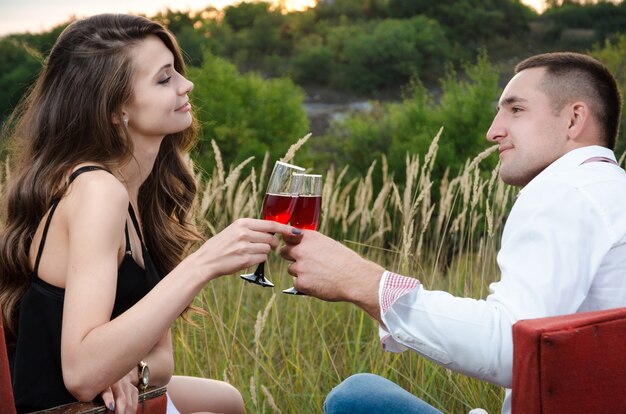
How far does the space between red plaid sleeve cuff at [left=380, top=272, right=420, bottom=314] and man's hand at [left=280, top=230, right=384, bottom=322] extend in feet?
0.10

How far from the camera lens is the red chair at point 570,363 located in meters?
1.53

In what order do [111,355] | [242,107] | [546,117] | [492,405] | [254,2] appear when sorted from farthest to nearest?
[254,2] < [242,107] < [492,405] < [546,117] < [111,355]

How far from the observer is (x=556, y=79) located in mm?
2301

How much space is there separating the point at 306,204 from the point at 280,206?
7 cm

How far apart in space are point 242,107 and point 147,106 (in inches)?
309

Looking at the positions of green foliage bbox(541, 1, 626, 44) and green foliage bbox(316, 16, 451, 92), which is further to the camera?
green foliage bbox(541, 1, 626, 44)

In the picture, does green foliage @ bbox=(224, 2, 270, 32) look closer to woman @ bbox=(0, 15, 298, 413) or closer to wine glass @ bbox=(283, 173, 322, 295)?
woman @ bbox=(0, 15, 298, 413)

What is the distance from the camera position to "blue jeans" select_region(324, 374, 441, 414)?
2.11m

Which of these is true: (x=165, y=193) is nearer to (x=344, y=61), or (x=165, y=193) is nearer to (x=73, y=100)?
(x=73, y=100)

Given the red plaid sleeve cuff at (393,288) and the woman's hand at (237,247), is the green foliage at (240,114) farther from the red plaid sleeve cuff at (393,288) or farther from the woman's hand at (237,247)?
the red plaid sleeve cuff at (393,288)

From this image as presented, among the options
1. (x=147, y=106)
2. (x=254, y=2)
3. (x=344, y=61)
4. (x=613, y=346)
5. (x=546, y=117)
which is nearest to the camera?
(x=613, y=346)

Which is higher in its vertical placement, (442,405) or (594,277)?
(594,277)

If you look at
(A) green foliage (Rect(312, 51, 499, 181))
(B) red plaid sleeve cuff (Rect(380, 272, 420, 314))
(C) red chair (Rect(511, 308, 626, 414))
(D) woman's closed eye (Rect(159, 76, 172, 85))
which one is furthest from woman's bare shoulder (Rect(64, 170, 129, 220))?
(A) green foliage (Rect(312, 51, 499, 181))

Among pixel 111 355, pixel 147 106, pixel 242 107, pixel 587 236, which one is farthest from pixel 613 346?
pixel 242 107
